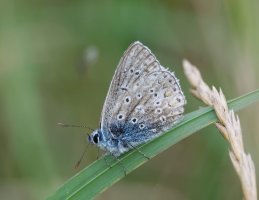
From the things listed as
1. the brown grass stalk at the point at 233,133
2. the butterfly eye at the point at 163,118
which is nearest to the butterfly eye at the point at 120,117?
the butterfly eye at the point at 163,118

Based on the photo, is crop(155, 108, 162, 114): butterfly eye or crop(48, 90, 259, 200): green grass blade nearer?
crop(48, 90, 259, 200): green grass blade

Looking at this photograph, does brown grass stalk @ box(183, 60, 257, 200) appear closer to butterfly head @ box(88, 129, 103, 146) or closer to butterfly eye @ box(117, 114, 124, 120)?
butterfly eye @ box(117, 114, 124, 120)

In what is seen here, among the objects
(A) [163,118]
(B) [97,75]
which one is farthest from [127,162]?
(B) [97,75]

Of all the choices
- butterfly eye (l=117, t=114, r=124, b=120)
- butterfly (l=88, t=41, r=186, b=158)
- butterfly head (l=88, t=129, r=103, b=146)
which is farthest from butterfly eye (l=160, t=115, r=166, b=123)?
butterfly head (l=88, t=129, r=103, b=146)

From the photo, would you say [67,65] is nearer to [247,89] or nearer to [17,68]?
[17,68]

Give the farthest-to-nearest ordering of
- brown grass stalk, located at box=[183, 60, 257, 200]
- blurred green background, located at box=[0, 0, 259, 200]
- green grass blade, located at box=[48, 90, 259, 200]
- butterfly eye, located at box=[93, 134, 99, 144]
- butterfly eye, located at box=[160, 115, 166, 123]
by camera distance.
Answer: blurred green background, located at box=[0, 0, 259, 200]
butterfly eye, located at box=[93, 134, 99, 144]
butterfly eye, located at box=[160, 115, 166, 123]
green grass blade, located at box=[48, 90, 259, 200]
brown grass stalk, located at box=[183, 60, 257, 200]

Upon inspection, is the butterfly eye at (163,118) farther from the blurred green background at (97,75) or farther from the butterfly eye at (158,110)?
the blurred green background at (97,75)

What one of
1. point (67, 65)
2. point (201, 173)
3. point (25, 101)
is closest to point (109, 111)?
point (201, 173)

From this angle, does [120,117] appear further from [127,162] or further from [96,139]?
[127,162]
